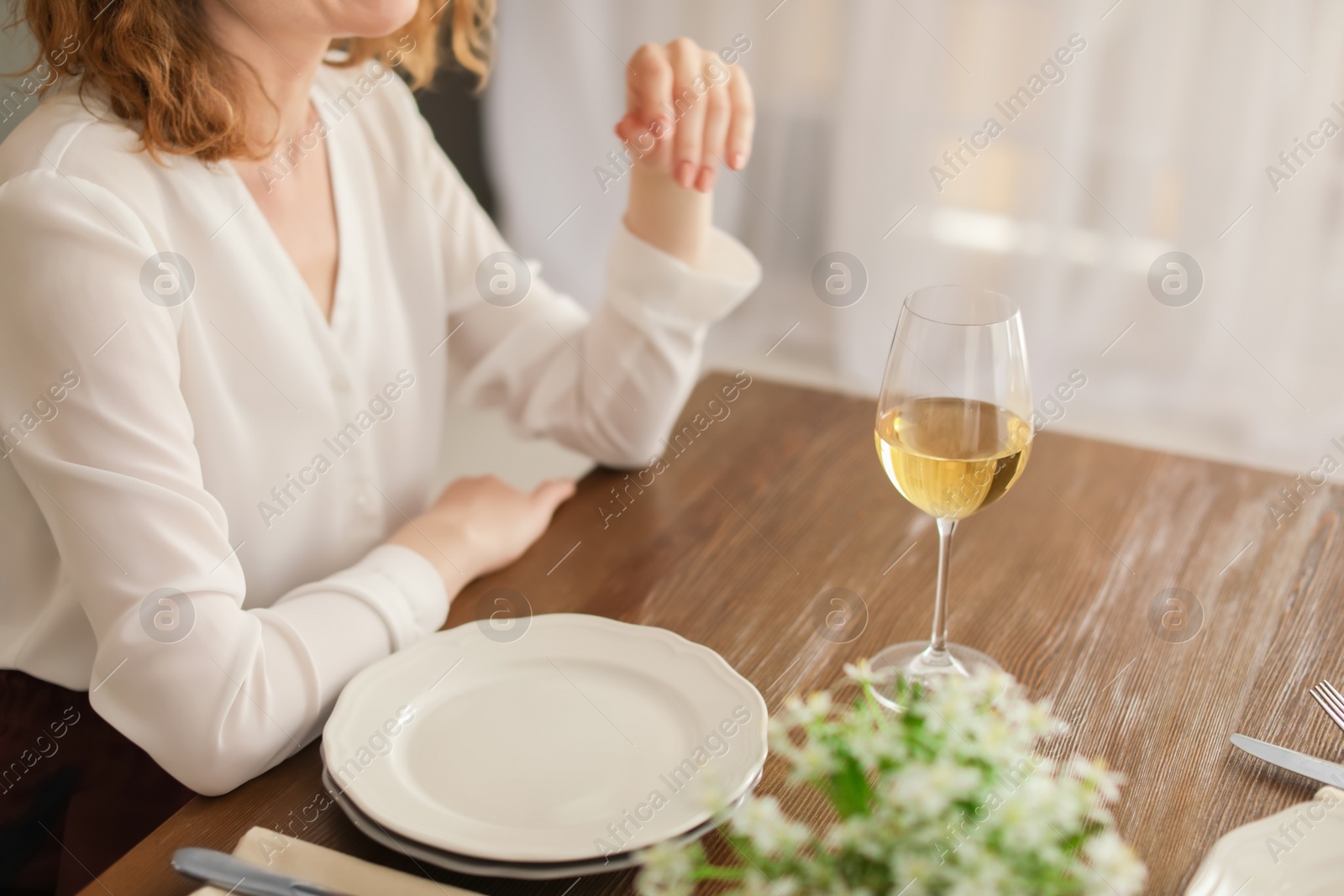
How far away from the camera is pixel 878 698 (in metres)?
0.77

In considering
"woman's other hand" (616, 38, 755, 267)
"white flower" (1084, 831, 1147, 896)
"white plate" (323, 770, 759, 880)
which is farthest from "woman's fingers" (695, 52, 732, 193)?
"white flower" (1084, 831, 1147, 896)

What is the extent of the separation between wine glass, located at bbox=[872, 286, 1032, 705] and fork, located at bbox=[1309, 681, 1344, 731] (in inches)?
9.7

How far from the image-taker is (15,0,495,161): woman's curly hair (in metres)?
0.93

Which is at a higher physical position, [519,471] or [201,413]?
[201,413]

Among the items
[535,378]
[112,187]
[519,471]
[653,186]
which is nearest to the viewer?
[112,187]

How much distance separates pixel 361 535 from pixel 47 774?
13.8 inches

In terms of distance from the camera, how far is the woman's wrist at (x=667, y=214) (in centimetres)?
113

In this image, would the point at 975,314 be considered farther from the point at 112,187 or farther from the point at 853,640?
the point at 112,187

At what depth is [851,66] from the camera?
294 cm

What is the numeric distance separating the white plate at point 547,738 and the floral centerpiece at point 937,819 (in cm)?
14

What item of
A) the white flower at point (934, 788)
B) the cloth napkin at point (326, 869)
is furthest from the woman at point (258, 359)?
the white flower at point (934, 788)

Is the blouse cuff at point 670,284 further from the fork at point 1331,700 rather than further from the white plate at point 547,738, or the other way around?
the fork at point 1331,700

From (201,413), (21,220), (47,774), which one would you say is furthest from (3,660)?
(21,220)

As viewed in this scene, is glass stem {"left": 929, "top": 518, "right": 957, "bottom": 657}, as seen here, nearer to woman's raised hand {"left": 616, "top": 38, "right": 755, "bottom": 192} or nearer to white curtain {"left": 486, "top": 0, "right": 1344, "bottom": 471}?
woman's raised hand {"left": 616, "top": 38, "right": 755, "bottom": 192}
